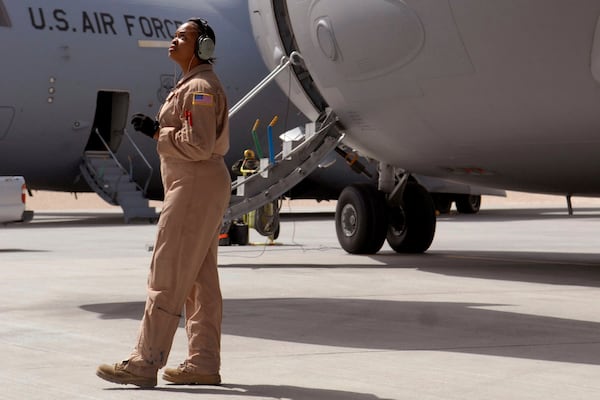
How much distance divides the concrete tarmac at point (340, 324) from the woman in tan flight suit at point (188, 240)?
151mm

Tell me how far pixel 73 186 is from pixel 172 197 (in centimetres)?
2510

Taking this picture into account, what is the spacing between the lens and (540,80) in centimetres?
1264

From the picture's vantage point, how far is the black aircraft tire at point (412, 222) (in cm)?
1781

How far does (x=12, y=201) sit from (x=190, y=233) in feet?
43.7

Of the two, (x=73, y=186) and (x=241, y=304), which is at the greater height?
(x=73, y=186)

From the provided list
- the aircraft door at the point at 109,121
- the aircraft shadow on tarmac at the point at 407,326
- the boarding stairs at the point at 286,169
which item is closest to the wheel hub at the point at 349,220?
the boarding stairs at the point at 286,169

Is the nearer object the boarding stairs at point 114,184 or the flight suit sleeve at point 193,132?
the flight suit sleeve at point 193,132

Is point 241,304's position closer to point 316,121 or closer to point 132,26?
point 316,121

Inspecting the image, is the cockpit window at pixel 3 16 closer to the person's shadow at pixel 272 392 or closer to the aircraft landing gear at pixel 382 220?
the aircraft landing gear at pixel 382 220

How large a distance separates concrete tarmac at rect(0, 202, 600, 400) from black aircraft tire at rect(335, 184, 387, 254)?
0.33 metres

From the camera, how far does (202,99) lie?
6855 mm

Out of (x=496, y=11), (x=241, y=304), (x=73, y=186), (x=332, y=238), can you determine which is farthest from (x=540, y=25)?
(x=73, y=186)

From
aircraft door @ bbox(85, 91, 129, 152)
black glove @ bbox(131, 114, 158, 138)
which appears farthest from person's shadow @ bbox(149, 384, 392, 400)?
aircraft door @ bbox(85, 91, 129, 152)

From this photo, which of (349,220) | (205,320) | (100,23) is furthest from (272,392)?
(100,23)
